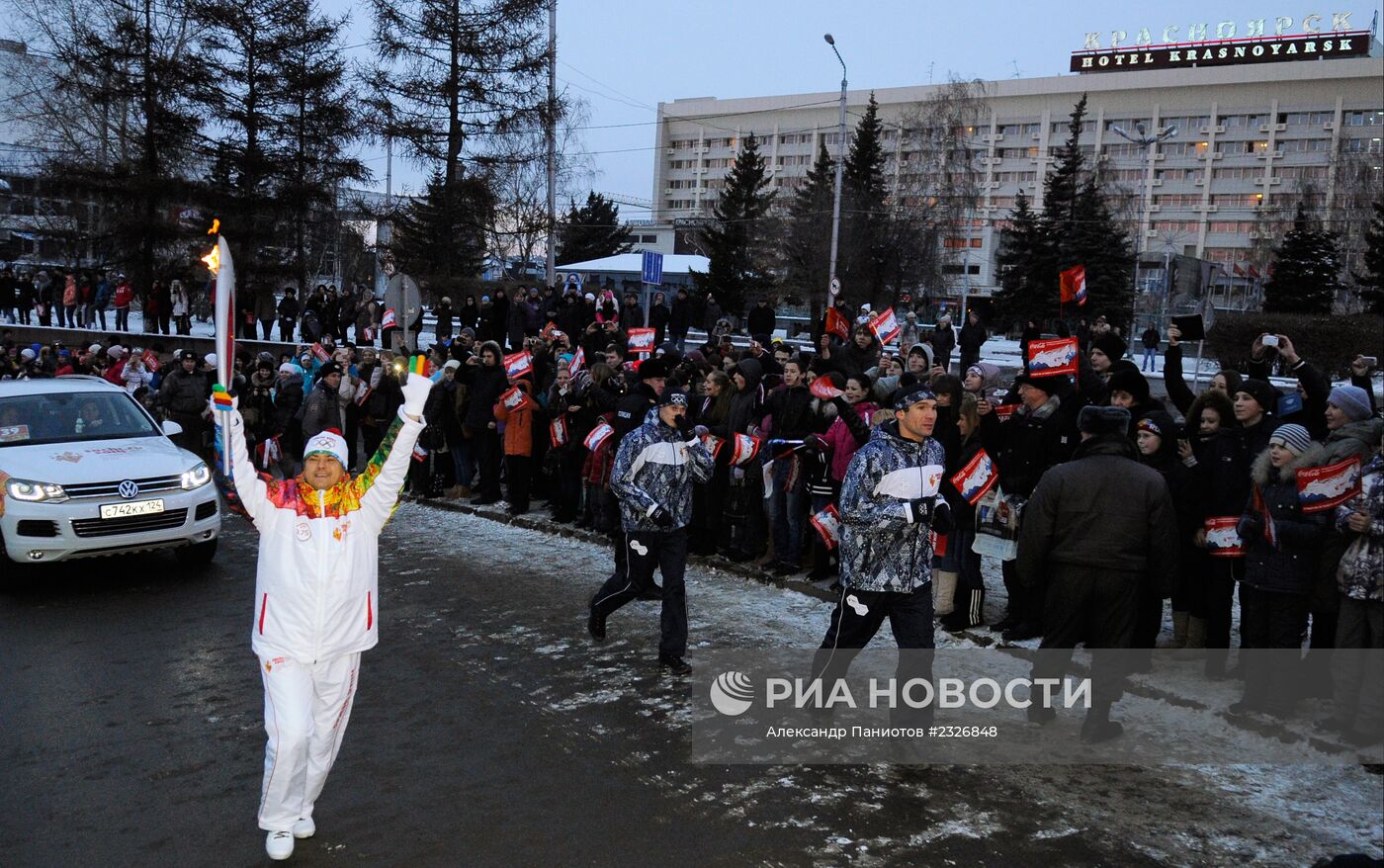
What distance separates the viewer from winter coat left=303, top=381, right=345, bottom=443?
1462 centimetres

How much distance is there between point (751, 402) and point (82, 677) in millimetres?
6143

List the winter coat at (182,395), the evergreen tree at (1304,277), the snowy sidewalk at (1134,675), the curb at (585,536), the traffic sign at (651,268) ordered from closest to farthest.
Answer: the snowy sidewalk at (1134,675)
the curb at (585,536)
the winter coat at (182,395)
the traffic sign at (651,268)
the evergreen tree at (1304,277)

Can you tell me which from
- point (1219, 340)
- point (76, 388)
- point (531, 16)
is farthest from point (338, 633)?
point (531, 16)

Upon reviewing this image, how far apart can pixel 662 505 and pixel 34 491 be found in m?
5.66

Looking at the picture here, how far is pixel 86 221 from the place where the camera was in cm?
4456

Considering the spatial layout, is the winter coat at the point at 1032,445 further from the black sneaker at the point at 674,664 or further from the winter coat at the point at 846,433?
the black sneaker at the point at 674,664

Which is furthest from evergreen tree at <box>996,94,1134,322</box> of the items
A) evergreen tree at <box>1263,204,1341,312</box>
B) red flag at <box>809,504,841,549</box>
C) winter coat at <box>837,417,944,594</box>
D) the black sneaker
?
winter coat at <box>837,417,944,594</box>

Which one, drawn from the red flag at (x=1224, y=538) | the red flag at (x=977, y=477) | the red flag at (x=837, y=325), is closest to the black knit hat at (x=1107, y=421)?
the red flag at (x=1224, y=538)

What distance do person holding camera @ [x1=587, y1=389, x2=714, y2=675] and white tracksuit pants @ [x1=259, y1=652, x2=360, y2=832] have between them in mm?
→ 2889

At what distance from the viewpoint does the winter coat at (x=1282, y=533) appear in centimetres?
655

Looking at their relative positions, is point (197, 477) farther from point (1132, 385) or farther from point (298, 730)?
point (1132, 385)

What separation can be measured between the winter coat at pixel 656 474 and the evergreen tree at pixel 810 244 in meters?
37.7

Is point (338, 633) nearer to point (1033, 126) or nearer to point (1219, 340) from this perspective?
point (1219, 340)

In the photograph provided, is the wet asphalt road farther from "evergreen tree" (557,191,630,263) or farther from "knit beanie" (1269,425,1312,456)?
"evergreen tree" (557,191,630,263)
